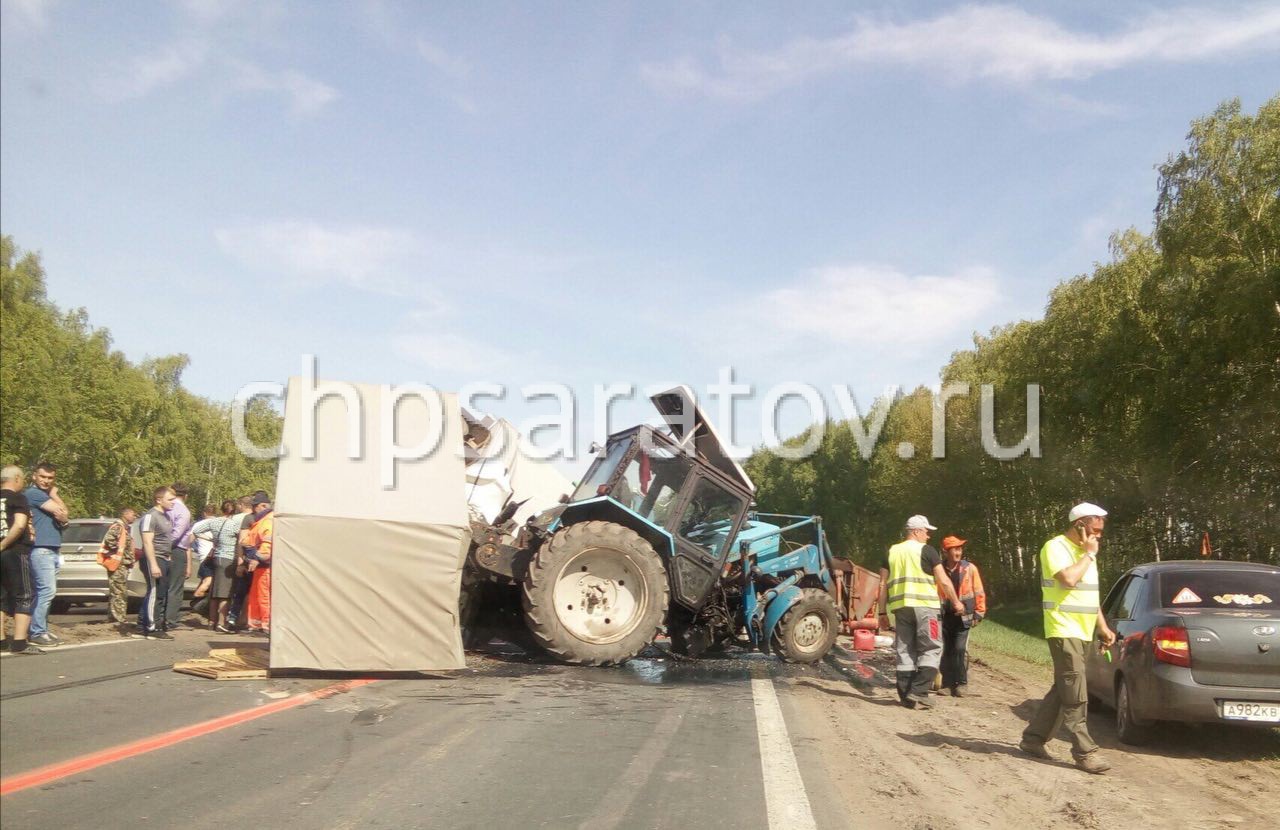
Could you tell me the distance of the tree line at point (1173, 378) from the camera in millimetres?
25391

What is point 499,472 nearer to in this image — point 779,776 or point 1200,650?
point 779,776

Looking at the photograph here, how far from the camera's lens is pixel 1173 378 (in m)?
27.5

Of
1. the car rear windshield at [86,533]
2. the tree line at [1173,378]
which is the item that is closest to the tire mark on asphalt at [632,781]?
the car rear windshield at [86,533]

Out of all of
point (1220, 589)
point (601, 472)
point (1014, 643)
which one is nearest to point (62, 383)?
point (1220, 589)

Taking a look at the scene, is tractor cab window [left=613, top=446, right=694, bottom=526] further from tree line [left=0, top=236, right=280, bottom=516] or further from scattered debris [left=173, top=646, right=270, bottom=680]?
tree line [left=0, top=236, right=280, bottom=516]

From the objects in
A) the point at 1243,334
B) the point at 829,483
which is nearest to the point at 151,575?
the point at 1243,334

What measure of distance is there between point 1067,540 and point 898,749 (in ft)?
6.45

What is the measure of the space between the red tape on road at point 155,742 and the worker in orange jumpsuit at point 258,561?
446 cm

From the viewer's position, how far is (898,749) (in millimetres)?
7777

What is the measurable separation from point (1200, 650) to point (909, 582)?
2853 millimetres

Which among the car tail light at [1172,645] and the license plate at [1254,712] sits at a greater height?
the car tail light at [1172,645]

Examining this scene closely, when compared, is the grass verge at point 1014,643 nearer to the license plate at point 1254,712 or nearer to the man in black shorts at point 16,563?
the license plate at point 1254,712

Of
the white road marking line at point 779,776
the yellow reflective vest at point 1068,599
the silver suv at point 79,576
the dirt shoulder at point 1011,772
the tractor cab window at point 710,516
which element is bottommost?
the dirt shoulder at point 1011,772

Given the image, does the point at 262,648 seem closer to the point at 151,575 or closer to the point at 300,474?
the point at 151,575
